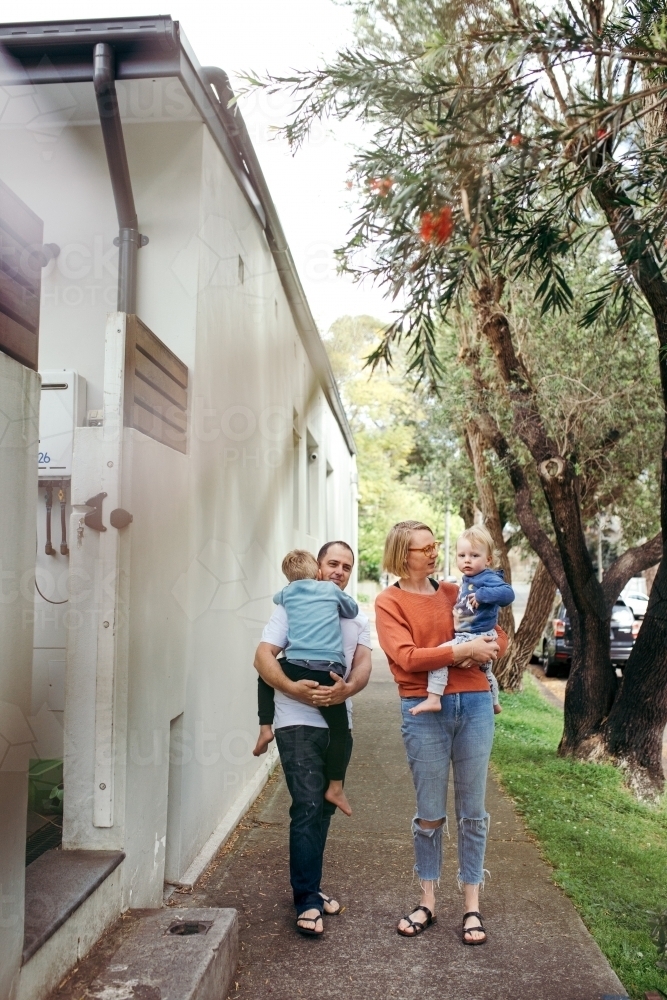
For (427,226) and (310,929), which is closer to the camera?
(427,226)

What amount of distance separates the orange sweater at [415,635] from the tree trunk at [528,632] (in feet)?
29.3

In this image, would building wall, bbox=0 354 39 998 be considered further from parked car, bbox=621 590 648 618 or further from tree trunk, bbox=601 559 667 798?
parked car, bbox=621 590 648 618

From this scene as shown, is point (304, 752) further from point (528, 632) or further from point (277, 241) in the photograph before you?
point (528, 632)

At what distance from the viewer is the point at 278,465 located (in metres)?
7.61

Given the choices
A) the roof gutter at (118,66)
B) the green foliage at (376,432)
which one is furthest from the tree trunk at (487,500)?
the roof gutter at (118,66)

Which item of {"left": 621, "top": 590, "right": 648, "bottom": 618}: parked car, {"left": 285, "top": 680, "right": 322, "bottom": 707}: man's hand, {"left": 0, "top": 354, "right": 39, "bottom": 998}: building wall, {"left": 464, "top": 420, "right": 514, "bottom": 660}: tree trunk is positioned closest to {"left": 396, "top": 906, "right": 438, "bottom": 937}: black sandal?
{"left": 285, "top": 680, "right": 322, "bottom": 707}: man's hand

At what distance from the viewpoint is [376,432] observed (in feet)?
91.8

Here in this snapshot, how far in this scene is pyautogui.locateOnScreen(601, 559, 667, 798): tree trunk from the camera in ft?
22.4

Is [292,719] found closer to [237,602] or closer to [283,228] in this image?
[237,602]

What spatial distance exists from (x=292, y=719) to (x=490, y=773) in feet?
13.9

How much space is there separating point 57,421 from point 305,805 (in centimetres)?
225

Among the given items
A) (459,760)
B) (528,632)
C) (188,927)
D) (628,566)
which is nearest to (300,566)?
(459,760)

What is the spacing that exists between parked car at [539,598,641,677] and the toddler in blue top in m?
11.0

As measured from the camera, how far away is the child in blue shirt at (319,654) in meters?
4.05
